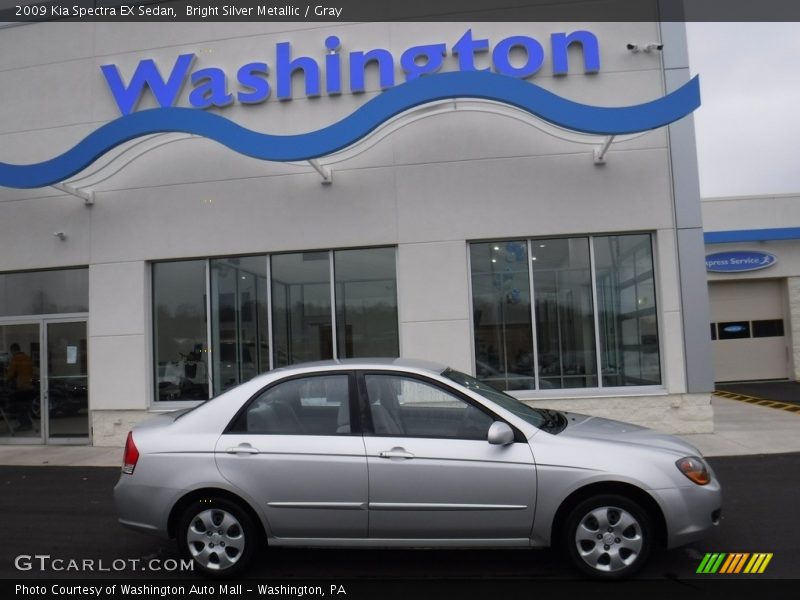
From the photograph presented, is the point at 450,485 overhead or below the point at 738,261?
below

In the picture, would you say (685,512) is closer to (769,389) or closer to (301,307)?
(301,307)

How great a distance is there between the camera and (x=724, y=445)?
30.1 ft

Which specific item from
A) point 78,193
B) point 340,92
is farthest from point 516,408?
point 78,193

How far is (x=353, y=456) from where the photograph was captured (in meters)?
4.51

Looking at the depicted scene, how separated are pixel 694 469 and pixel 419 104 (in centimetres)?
670

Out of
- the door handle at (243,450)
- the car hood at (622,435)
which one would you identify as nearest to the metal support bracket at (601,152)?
the car hood at (622,435)

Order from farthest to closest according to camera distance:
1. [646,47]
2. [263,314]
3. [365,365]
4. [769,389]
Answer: [769,389]
[263,314]
[646,47]
[365,365]

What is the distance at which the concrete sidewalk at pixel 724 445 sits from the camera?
898cm

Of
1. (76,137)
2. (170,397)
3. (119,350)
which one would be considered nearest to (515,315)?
(170,397)

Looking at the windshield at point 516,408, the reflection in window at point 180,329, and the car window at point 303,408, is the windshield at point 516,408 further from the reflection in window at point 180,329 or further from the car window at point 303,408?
the reflection in window at point 180,329

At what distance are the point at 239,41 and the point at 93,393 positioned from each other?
257 inches

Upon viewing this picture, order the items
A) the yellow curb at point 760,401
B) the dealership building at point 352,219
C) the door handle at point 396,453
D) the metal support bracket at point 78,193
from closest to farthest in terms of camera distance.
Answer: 1. the door handle at point 396,453
2. the dealership building at point 352,219
3. the metal support bracket at point 78,193
4. the yellow curb at point 760,401

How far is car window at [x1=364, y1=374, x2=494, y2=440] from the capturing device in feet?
15.1

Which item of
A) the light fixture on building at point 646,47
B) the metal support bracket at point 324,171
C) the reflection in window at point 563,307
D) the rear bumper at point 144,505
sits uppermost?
the light fixture on building at point 646,47
